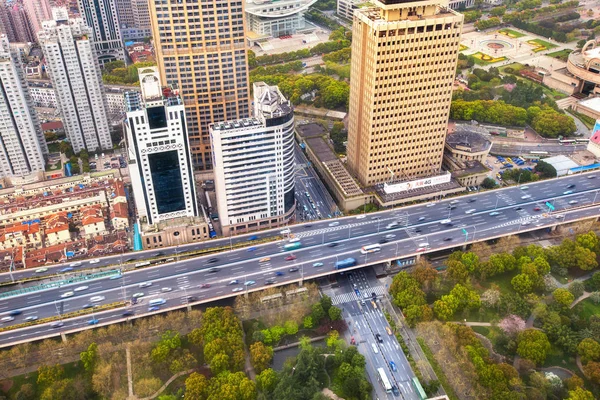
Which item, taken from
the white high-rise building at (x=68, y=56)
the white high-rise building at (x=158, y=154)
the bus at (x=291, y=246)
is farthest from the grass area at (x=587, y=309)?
the white high-rise building at (x=68, y=56)

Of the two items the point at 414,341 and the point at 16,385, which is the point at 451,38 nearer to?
the point at 414,341

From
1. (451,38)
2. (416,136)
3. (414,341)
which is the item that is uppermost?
(451,38)

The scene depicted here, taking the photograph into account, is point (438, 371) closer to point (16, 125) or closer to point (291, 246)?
point (291, 246)

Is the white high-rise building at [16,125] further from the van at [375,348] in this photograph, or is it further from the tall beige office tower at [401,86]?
the van at [375,348]

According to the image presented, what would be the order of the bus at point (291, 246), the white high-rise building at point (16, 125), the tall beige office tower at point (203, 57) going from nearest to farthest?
the bus at point (291, 246) → the tall beige office tower at point (203, 57) → the white high-rise building at point (16, 125)

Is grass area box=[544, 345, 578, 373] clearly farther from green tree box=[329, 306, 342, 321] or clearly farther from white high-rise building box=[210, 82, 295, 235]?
white high-rise building box=[210, 82, 295, 235]

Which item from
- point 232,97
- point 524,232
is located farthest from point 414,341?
point 232,97
